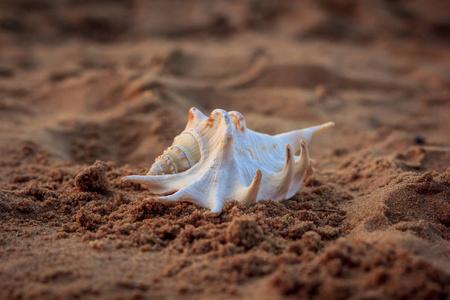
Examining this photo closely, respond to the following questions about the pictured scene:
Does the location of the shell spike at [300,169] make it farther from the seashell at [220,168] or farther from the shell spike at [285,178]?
the shell spike at [285,178]

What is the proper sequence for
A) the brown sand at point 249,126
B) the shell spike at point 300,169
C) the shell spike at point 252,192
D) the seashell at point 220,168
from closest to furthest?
1. the brown sand at point 249,126
2. the shell spike at point 252,192
3. the seashell at point 220,168
4. the shell spike at point 300,169

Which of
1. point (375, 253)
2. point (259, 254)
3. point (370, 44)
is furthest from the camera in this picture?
point (370, 44)

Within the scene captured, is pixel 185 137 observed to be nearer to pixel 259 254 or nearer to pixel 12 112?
pixel 259 254

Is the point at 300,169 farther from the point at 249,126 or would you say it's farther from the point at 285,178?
the point at 249,126

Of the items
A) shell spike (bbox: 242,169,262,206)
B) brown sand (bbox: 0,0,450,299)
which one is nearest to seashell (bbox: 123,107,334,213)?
shell spike (bbox: 242,169,262,206)

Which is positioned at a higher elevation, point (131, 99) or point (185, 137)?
point (131, 99)

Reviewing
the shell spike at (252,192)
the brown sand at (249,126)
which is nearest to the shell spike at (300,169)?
the brown sand at (249,126)

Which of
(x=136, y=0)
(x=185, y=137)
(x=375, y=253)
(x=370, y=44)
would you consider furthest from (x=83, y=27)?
(x=375, y=253)

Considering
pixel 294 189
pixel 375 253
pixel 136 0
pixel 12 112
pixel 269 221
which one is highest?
pixel 136 0
